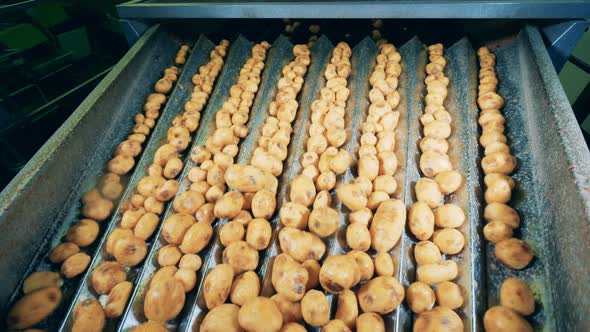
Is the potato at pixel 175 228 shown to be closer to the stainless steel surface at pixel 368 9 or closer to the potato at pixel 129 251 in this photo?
the potato at pixel 129 251

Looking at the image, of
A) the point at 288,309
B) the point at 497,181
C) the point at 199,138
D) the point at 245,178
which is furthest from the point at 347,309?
the point at 199,138

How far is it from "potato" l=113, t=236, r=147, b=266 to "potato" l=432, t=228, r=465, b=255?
3.61 ft

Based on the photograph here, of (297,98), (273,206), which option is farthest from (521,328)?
(297,98)

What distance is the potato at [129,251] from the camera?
1084 millimetres

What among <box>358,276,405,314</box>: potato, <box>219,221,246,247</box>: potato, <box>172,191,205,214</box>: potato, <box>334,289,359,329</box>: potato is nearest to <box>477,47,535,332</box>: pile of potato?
<box>358,276,405,314</box>: potato

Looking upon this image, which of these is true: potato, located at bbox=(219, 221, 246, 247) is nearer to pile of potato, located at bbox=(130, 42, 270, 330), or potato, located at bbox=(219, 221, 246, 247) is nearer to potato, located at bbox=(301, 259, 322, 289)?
pile of potato, located at bbox=(130, 42, 270, 330)

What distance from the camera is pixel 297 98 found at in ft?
5.83

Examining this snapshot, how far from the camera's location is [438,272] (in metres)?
0.97

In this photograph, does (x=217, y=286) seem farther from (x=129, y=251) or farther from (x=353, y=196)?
(x=353, y=196)

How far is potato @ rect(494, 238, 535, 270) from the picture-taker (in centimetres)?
93

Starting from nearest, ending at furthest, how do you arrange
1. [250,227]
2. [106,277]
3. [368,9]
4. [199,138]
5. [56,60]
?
[106,277] < [250,227] < [368,9] < [199,138] < [56,60]

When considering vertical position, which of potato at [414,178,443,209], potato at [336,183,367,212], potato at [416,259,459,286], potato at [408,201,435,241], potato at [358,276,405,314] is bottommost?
potato at [358,276,405,314]

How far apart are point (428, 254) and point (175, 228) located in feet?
3.03

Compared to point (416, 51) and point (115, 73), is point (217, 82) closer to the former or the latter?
point (115, 73)
